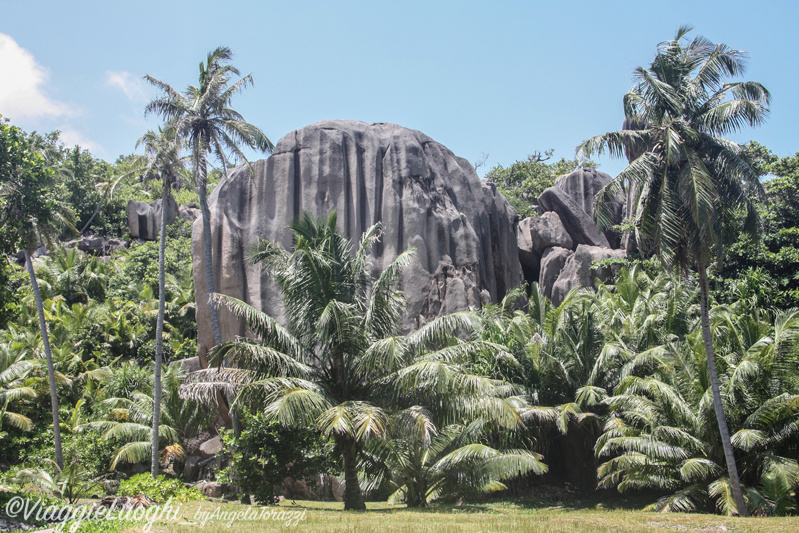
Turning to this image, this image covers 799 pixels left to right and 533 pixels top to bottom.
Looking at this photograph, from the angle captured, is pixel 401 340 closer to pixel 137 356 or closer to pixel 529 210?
pixel 137 356

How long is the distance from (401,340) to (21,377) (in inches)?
716

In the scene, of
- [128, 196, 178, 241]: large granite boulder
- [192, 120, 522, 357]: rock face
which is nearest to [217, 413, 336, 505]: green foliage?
[192, 120, 522, 357]: rock face

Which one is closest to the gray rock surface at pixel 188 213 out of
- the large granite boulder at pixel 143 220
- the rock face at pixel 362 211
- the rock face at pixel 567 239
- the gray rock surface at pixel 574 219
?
the large granite boulder at pixel 143 220

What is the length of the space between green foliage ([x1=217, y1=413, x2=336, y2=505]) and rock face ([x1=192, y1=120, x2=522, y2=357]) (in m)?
8.58

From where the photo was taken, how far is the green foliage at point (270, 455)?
49.1ft

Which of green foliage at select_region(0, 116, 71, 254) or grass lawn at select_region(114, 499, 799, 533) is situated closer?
grass lawn at select_region(114, 499, 799, 533)

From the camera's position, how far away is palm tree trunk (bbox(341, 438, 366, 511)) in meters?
15.4

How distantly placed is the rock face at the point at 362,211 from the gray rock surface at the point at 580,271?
3135mm

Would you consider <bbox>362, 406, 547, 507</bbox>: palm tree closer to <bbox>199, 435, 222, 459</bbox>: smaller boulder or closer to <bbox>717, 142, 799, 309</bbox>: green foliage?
<bbox>199, 435, 222, 459</bbox>: smaller boulder

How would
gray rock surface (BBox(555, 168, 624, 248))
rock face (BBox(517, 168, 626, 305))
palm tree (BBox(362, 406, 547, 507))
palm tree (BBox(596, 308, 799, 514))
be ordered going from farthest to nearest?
gray rock surface (BBox(555, 168, 624, 248)) < rock face (BBox(517, 168, 626, 305)) < palm tree (BBox(362, 406, 547, 507)) < palm tree (BBox(596, 308, 799, 514))

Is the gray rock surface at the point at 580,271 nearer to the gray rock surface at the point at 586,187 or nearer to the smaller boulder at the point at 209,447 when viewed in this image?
the gray rock surface at the point at 586,187

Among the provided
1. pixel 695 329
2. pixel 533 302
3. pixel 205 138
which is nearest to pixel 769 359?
A: pixel 695 329

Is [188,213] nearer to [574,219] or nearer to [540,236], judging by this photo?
[540,236]

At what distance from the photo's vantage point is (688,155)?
47.5 ft
